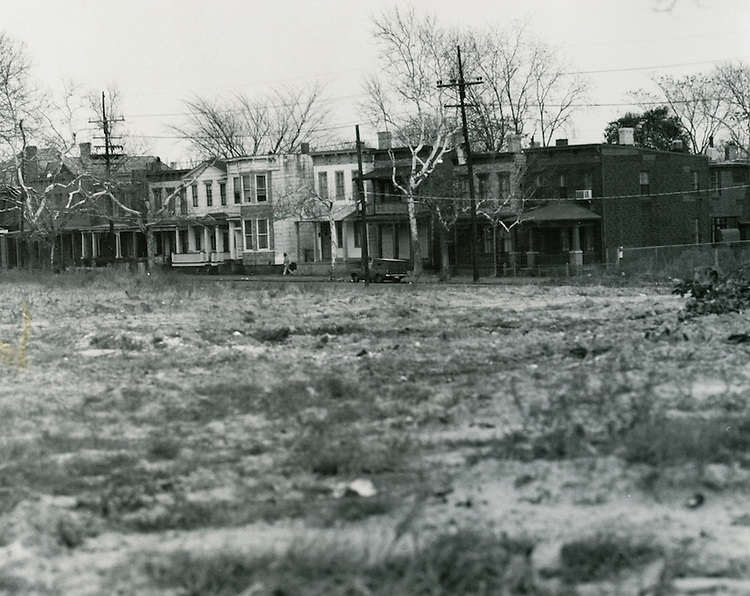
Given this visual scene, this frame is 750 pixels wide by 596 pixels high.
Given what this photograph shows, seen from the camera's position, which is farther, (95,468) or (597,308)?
(597,308)

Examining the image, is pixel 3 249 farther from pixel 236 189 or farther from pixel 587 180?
pixel 587 180

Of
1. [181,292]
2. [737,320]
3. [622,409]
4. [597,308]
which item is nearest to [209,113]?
[181,292]

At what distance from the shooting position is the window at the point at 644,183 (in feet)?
199

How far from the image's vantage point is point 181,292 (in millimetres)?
33250

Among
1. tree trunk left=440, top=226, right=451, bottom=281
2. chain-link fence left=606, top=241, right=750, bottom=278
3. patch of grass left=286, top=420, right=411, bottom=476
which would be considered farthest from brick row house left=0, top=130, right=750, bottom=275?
patch of grass left=286, top=420, right=411, bottom=476

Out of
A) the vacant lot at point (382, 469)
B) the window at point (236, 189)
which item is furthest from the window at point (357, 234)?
the vacant lot at point (382, 469)

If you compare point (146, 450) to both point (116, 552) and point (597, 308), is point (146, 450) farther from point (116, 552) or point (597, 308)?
point (597, 308)

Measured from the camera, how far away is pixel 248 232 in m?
70.8

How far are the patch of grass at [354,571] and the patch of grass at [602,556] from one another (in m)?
0.22

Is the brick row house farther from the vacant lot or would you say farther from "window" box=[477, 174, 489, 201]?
the vacant lot

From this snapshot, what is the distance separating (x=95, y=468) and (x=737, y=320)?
Answer: 13.1 metres

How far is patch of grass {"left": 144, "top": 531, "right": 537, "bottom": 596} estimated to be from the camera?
4.95 meters

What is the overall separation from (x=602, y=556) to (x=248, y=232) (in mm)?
66426

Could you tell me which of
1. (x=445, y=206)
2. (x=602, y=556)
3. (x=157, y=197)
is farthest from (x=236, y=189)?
(x=602, y=556)
